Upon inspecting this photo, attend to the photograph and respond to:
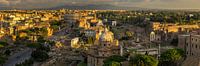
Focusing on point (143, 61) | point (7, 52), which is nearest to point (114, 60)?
point (143, 61)

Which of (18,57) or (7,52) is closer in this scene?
(18,57)

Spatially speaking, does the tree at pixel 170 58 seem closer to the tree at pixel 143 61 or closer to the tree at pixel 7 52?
the tree at pixel 143 61

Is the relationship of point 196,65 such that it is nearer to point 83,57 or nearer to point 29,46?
point 83,57

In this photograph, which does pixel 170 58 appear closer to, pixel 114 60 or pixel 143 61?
pixel 143 61

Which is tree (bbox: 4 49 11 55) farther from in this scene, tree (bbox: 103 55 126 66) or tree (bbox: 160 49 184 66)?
tree (bbox: 160 49 184 66)

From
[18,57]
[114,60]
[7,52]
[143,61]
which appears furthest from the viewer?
[7,52]

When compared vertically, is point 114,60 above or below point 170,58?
below

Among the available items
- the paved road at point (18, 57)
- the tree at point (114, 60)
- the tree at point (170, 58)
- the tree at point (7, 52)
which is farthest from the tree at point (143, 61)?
the tree at point (7, 52)

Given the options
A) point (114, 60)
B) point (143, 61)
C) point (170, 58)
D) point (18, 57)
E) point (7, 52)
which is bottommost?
point (18, 57)
